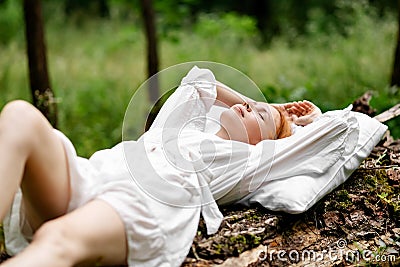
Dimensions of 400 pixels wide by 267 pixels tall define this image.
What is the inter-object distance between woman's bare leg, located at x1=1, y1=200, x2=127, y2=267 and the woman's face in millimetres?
779

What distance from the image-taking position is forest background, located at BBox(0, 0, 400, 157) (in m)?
5.88

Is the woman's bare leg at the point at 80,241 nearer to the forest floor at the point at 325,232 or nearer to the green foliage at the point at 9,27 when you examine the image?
the forest floor at the point at 325,232

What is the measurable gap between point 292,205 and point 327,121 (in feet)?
1.44

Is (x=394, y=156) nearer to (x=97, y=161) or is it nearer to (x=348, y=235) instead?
(x=348, y=235)

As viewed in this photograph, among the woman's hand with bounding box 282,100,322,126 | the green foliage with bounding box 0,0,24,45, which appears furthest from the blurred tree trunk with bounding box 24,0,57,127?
the green foliage with bounding box 0,0,24,45

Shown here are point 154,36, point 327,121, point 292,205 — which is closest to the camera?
point 292,205

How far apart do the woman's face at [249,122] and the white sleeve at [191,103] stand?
0.12 metres

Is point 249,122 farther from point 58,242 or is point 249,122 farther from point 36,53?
point 36,53

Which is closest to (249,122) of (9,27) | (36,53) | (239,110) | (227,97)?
(239,110)

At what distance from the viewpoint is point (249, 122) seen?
2.85 meters

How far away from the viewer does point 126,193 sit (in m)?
2.30

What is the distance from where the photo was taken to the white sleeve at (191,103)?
2.86 metres

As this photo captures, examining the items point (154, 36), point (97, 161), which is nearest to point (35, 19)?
point (154, 36)

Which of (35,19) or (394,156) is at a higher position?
(35,19)
